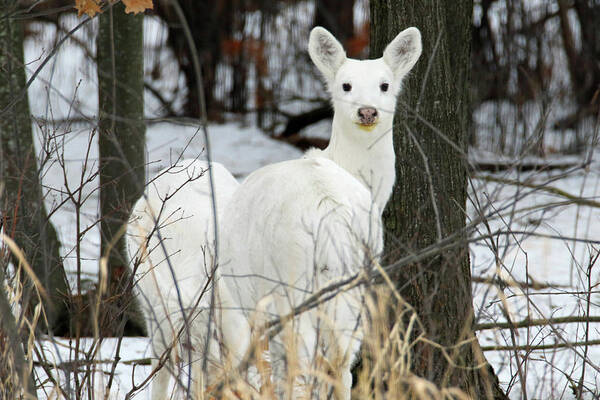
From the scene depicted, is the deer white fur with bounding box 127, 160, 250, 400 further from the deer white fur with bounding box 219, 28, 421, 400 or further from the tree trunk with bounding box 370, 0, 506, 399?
the tree trunk with bounding box 370, 0, 506, 399

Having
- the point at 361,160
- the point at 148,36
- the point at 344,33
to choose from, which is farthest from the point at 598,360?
the point at 148,36

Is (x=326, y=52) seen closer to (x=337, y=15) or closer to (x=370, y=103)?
(x=370, y=103)

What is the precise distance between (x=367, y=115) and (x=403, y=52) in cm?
60

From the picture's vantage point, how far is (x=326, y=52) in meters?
4.57

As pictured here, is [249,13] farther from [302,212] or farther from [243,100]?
[302,212]

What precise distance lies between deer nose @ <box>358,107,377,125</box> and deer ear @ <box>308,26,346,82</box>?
1.96ft

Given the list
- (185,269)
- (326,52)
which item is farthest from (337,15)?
(185,269)

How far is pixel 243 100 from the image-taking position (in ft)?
41.6

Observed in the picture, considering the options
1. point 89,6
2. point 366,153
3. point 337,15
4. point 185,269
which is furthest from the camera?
point 337,15

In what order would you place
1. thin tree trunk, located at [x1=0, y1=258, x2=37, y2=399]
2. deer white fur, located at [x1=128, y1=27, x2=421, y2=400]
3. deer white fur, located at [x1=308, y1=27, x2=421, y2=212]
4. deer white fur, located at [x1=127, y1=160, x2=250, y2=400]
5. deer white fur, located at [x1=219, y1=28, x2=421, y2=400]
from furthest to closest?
deer white fur, located at [x1=308, y1=27, x2=421, y2=212], deer white fur, located at [x1=127, y1=160, x2=250, y2=400], deer white fur, located at [x1=128, y1=27, x2=421, y2=400], deer white fur, located at [x1=219, y1=28, x2=421, y2=400], thin tree trunk, located at [x1=0, y1=258, x2=37, y2=399]

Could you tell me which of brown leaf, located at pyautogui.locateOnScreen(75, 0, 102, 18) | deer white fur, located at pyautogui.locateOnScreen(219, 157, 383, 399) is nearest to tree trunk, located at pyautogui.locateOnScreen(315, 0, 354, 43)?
brown leaf, located at pyautogui.locateOnScreen(75, 0, 102, 18)

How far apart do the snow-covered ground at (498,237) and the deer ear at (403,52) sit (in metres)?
0.90

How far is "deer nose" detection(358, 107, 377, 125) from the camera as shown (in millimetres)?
4047

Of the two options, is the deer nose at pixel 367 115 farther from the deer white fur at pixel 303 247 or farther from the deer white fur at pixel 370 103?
the deer white fur at pixel 303 247
